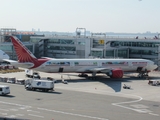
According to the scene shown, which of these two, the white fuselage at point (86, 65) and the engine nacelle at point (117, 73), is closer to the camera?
the white fuselage at point (86, 65)

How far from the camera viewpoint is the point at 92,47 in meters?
109

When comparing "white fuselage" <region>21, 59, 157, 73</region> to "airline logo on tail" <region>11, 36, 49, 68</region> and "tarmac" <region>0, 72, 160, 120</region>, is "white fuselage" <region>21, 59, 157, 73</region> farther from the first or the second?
"tarmac" <region>0, 72, 160, 120</region>

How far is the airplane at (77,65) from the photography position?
69.5m

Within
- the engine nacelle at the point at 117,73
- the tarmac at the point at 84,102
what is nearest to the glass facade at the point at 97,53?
the engine nacelle at the point at 117,73

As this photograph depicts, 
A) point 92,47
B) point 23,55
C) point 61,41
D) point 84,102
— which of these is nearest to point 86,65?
point 23,55

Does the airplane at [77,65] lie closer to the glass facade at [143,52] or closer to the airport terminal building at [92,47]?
the airport terminal building at [92,47]

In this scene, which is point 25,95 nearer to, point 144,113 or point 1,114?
point 1,114

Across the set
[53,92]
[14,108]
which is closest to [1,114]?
[14,108]

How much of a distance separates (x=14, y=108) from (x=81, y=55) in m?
65.8

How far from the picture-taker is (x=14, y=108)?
42.8 meters

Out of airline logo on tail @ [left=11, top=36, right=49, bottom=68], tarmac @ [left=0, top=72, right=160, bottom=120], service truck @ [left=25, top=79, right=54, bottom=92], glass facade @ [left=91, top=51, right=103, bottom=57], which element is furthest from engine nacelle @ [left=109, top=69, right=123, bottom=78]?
glass facade @ [left=91, top=51, right=103, bottom=57]

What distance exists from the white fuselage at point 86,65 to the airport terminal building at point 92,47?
2178 cm

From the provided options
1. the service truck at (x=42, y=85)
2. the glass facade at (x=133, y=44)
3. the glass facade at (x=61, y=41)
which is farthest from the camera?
the glass facade at (x=61, y=41)

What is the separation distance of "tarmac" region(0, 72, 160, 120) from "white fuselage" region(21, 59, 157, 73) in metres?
4.74
